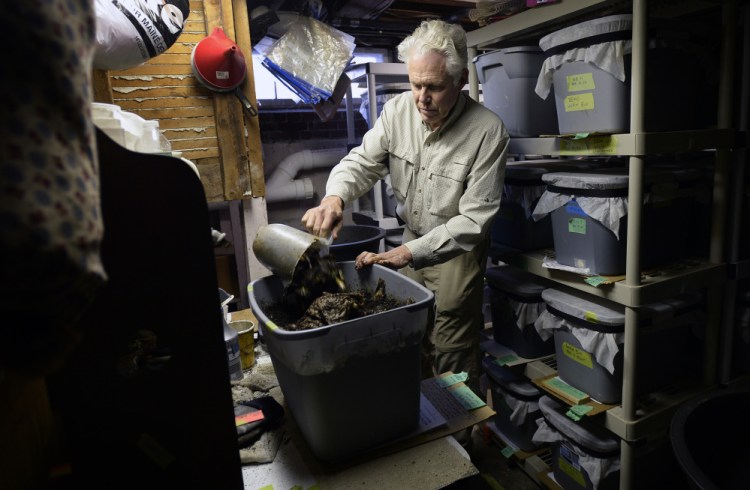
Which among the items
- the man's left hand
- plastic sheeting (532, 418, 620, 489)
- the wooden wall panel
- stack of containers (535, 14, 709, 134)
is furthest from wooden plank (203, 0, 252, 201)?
plastic sheeting (532, 418, 620, 489)

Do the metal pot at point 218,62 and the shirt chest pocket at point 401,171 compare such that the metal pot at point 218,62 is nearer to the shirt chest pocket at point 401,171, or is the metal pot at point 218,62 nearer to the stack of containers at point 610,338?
the shirt chest pocket at point 401,171

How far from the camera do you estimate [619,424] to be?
1.83m

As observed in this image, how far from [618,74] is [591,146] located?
0.85ft

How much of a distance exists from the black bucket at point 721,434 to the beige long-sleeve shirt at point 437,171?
2.84 feet

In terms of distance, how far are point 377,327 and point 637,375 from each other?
4.59 ft

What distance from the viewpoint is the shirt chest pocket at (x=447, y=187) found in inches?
76.1

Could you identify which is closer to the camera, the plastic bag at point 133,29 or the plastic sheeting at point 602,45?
the plastic bag at point 133,29

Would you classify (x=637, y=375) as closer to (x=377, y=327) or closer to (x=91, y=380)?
(x=377, y=327)

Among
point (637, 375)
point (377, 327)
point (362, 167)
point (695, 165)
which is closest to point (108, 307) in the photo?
point (377, 327)

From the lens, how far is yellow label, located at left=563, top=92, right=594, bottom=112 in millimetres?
1758

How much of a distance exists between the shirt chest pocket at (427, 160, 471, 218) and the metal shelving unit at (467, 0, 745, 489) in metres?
0.41

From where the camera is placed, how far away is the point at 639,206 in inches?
65.7

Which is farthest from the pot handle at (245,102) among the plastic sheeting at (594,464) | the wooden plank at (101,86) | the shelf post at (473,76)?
the plastic sheeting at (594,464)

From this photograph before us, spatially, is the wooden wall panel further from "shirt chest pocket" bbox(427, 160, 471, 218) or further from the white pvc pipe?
the white pvc pipe
